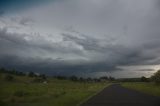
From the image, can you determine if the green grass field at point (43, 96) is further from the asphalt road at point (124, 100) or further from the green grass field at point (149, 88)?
the green grass field at point (149, 88)

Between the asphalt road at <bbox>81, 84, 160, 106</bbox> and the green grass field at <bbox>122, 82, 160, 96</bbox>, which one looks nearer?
the asphalt road at <bbox>81, 84, 160, 106</bbox>

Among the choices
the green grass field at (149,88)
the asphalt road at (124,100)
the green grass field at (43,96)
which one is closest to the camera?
the asphalt road at (124,100)

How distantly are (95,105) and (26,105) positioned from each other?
6.35 meters

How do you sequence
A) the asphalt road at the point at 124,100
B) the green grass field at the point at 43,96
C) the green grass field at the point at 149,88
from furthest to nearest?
the green grass field at the point at 149,88, the green grass field at the point at 43,96, the asphalt road at the point at 124,100

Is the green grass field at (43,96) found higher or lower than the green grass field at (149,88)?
lower

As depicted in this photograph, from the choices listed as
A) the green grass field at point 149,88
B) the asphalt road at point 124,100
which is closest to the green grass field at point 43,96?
the asphalt road at point 124,100

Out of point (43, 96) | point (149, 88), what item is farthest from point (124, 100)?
point (149, 88)

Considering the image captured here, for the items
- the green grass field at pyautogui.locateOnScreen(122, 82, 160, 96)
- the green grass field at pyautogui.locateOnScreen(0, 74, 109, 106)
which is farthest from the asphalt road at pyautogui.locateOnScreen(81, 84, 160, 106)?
the green grass field at pyautogui.locateOnScreen(122, 82, 160, 96)

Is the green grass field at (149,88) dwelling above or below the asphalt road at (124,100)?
above

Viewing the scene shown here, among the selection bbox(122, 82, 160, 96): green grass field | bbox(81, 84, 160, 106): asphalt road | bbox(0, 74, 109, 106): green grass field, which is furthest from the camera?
bbox(122, 82, 160, 96): green grass field

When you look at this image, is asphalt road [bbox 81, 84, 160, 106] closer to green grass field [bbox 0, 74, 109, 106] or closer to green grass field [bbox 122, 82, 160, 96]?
green grass field [bbox 0, 74, 109, 106]

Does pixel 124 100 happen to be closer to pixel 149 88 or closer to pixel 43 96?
pixel 43 96

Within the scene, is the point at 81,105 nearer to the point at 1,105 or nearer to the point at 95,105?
the point at 95,105

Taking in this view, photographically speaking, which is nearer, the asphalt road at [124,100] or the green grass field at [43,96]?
the asphalt road at [124,100]
